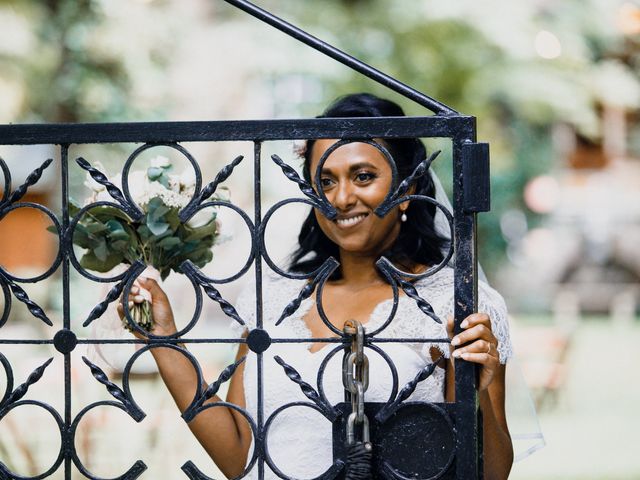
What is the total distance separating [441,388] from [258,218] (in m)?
0.72

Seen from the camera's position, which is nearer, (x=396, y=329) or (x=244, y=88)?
(x=396, y=329)

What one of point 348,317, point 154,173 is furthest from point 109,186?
point 348,317

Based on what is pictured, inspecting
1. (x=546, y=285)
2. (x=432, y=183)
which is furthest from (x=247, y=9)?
(x=546, y=285)

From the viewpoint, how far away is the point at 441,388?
2375 mm

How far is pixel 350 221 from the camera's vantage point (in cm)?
234

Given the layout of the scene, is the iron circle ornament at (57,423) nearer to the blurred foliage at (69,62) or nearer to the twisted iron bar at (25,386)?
the twisted iron bar at (25,386)

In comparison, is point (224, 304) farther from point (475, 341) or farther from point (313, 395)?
point (475, 341)

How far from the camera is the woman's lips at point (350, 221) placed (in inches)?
91.4

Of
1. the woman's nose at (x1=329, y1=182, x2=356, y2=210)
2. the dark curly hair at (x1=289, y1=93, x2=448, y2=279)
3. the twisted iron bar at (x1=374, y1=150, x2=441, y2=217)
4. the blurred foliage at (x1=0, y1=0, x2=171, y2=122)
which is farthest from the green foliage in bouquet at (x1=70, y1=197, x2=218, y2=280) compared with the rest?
the blurred foliage at (x1=0, y1=0, x2=171, y2=122)

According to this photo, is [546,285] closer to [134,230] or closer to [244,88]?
[244,88]

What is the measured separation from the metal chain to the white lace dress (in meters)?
0.49

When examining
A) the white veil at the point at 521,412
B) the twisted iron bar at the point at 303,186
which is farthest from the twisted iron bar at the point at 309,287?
the white veil at the point at 521,412

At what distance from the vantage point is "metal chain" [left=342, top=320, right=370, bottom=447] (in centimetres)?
185

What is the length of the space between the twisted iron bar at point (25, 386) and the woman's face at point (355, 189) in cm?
74
